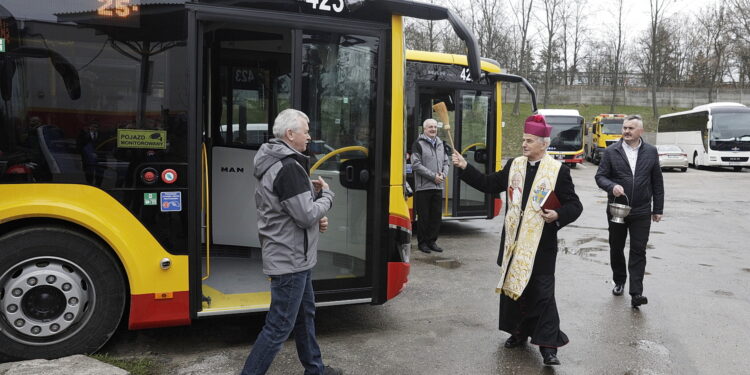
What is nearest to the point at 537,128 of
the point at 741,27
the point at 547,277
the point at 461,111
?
the point at 547,277

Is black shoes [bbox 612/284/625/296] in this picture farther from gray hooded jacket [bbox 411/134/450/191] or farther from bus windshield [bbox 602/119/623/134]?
bus windshield [bbox 602/119/623/134]

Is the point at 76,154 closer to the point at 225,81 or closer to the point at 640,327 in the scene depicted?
the point at 225,81

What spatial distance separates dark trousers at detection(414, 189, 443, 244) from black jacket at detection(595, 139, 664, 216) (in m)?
2.86

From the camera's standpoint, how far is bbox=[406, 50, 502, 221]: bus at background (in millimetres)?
9883

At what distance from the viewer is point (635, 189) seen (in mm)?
6094

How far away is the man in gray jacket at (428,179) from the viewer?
8.59m

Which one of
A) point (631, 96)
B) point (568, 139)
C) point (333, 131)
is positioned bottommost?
point (333, 131)

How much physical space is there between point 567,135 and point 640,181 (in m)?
24.2

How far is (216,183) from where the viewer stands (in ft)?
20.5

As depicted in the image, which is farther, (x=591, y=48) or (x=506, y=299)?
(x=591, y=48)

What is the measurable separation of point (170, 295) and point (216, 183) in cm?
213

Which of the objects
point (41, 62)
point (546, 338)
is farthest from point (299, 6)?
point (546, 338)

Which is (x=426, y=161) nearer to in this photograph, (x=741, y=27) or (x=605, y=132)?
(x=605, y=132)

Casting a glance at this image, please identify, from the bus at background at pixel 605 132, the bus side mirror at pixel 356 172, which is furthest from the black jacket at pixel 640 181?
the bus at background at pixel 605 132
